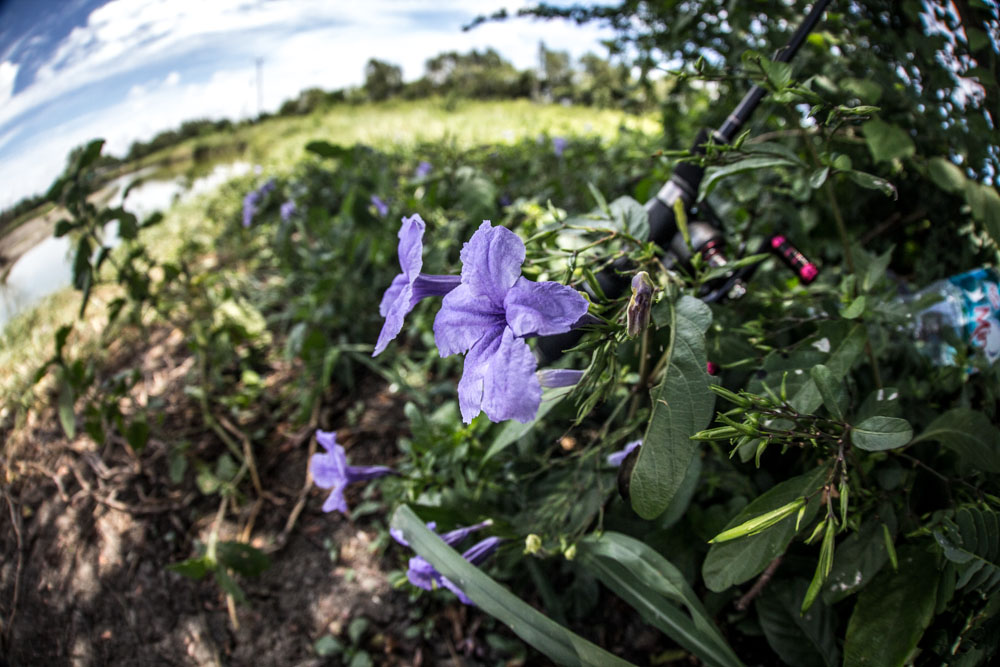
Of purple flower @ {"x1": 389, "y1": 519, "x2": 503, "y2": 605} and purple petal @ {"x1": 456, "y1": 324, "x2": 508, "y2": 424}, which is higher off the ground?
purple petal @ {"x1": 456, "y1": 324, "x2": 508, "y2": 424}

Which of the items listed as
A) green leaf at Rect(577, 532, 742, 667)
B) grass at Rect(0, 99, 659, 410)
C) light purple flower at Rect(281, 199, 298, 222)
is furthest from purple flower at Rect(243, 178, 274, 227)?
green leaf at Rect(577, 532, 742, 667)

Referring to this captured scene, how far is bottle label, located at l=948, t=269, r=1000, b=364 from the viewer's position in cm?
125

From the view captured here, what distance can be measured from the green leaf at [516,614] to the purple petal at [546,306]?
508 mm

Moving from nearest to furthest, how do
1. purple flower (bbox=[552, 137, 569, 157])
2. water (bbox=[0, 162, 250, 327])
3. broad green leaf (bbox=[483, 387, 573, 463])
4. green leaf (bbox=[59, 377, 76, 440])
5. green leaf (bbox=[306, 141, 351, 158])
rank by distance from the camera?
broad green leaf (bbox=[483, 387, 573, 463])
green leaf (bbox=[59, 377, 76, 440])
green leaf (bbox=[306, 141, 351, 158])
water (bbox=[0, 162, 250, 327])
purple flower (bbox=[552, 137, 569, 157])

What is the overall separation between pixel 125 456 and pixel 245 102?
74.6 inches

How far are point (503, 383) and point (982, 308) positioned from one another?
52.5 inches

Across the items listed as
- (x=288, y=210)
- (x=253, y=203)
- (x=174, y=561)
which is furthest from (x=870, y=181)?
(x=253, y=203)

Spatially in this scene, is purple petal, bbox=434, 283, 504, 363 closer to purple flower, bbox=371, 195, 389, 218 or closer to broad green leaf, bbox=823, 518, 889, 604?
broad green leaf, bbox=823, 518, 889, 604

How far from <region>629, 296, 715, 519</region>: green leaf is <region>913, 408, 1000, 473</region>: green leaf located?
0.44 m

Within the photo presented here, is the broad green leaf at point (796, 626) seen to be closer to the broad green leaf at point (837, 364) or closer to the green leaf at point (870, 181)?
the broad green leaf at point (837, 364)

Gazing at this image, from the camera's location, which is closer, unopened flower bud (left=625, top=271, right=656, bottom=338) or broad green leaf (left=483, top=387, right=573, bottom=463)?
unopened flower bud (left=625, top=271, right=656, bottom=338)

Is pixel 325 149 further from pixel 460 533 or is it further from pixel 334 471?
pixel 460 533

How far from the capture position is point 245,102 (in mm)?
2863

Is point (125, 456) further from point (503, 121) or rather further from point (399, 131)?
point (503, 121)
